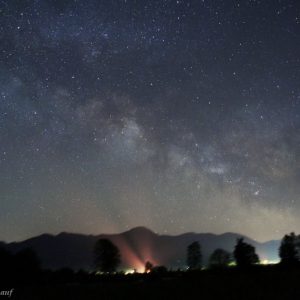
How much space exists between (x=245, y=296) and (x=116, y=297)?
279 inches

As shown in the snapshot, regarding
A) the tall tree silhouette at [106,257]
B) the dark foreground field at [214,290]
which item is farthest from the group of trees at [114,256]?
the dark foreground field at [214,290]

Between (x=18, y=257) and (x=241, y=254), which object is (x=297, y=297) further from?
(x=241, y=254)

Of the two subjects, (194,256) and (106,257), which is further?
(194,256)

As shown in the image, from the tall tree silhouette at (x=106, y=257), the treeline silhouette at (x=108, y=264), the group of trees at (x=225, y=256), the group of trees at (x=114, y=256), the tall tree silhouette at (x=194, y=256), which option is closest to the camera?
the treeline silhouette at (x=108, y=264)

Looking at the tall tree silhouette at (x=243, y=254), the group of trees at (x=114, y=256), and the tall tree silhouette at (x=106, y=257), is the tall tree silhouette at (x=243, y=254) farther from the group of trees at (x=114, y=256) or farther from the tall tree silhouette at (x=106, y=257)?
the tall tree silhouette at (x=106, y=257)

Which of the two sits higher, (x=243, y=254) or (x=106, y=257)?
(x=106, y=257)

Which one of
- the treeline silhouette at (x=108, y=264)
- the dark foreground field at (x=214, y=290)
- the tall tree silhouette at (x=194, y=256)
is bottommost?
the dark foreground field at (x=214, y=290)

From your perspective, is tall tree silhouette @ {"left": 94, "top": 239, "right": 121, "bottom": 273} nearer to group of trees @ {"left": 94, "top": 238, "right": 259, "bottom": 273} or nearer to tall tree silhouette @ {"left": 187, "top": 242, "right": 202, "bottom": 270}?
group of trees @ {"left": 94, "top": 238, "right": 259, "bottom": 273}

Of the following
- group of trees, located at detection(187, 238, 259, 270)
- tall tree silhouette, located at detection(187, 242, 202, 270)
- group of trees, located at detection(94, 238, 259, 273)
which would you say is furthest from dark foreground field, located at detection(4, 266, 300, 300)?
tall tree silhouette, located at detection(187, 242, 202, 270)

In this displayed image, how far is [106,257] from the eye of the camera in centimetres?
9794

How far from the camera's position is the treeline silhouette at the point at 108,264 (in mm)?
42062

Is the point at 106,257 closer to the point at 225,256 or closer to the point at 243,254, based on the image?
the point at 243,254

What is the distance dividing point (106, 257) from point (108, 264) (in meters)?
1.76

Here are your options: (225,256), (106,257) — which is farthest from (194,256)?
(106,257)
